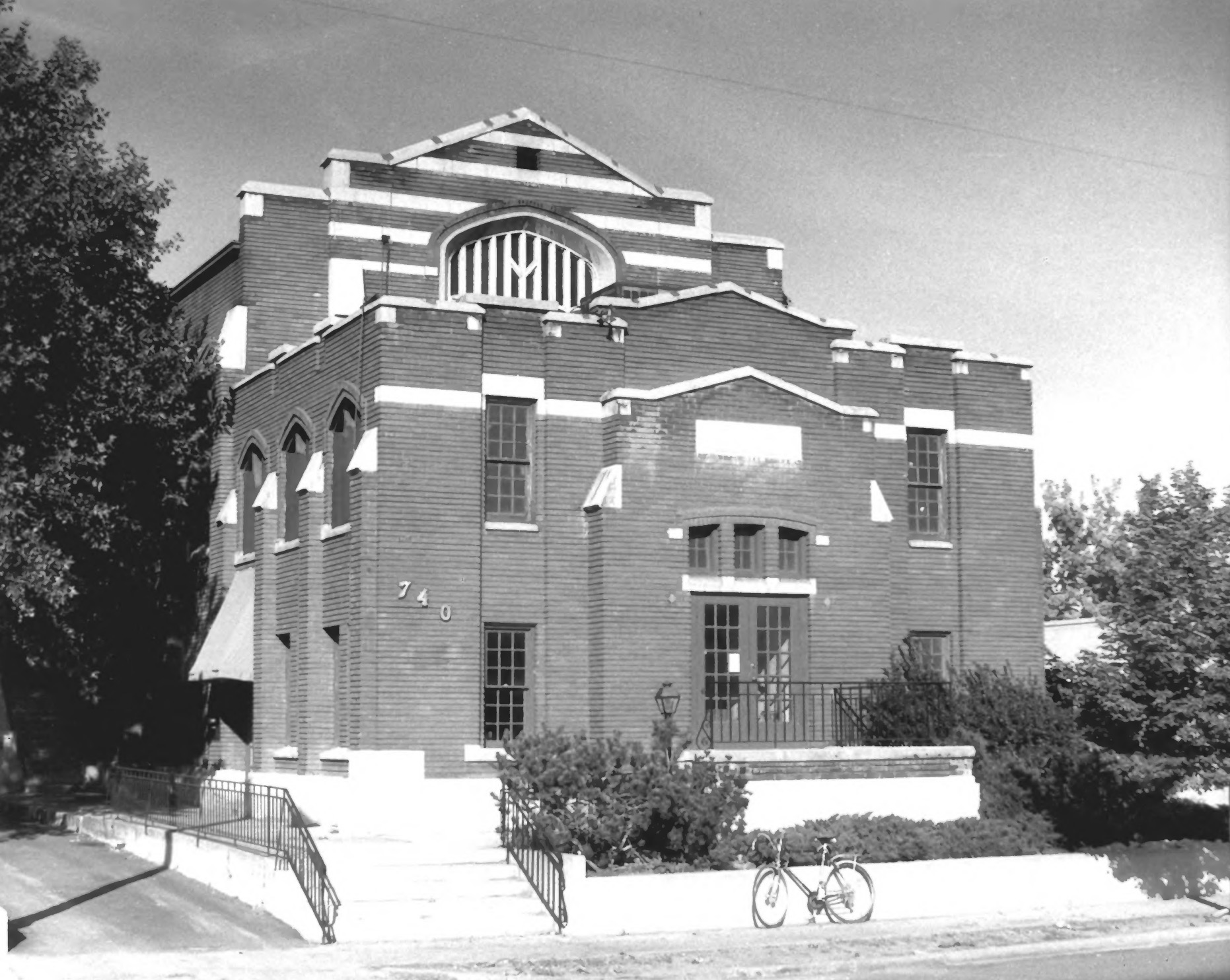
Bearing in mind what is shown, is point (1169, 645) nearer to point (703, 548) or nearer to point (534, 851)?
point (703, 548)

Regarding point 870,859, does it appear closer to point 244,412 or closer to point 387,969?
point 387,969

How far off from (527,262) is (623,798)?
45.9ft

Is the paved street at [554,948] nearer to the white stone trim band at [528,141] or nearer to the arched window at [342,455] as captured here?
the arched window at [342,455]

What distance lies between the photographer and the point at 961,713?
27.1 m

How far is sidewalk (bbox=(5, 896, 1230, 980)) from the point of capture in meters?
17.2

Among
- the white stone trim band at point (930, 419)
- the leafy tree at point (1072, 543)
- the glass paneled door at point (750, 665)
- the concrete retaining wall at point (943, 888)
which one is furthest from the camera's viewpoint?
the leafy tree at point (1072, 543)

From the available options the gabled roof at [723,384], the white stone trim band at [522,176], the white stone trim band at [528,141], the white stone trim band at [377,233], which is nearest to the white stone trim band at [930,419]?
the gabled roof at [723,384]

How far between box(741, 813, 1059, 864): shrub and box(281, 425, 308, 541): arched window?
34.8ft

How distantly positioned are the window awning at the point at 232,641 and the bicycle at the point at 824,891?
11.4m

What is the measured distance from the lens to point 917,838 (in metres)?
23.1

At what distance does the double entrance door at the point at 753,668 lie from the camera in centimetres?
2669

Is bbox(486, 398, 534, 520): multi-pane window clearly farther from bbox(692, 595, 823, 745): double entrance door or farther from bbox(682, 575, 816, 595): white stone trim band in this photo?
bbox(692, 595, 823, 745): double entrance door

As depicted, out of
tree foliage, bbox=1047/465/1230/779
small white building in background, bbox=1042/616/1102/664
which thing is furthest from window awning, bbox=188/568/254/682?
small white building in background, bbox=1042/616/1102/664

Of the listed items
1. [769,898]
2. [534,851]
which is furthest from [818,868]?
[534,851]
